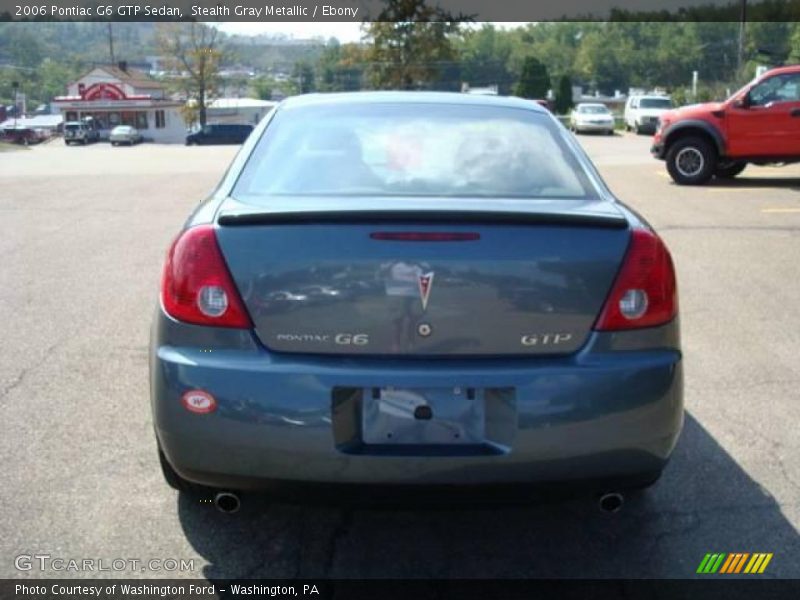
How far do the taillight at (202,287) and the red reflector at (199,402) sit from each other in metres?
0.23

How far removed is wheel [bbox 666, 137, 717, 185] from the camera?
15.2m

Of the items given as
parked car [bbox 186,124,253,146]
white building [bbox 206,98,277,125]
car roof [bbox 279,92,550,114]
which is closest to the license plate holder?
car roof [bbox 279,92,550,114]

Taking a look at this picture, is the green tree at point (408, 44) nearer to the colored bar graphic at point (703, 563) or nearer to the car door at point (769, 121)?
the car door at point (769, 121)

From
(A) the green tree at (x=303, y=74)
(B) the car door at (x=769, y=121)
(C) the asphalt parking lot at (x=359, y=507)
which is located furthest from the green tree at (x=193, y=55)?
(C) the asphalt parking lot at (x=359, y=507)

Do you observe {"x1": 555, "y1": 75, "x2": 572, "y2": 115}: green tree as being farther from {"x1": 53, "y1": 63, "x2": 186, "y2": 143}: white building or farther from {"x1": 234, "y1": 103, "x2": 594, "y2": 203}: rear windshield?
{"x1": 234, "y1": 103, "x2": 594, "y2": 203}: rear windshield

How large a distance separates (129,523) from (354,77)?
49.0m

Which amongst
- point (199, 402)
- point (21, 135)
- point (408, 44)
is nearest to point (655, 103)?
point (408, 44)

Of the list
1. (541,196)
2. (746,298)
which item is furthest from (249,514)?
(746,298)

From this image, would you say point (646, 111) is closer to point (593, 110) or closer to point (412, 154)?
point (593, 110)

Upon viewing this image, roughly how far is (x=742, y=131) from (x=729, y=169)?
1460mm

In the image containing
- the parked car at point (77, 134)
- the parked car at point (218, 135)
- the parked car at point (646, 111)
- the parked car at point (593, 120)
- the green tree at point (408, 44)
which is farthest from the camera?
the parked car at point (77, 134)

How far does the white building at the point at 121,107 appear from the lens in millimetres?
75688

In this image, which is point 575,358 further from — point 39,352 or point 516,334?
point 39,352

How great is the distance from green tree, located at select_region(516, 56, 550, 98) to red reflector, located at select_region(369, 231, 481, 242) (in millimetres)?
55676
